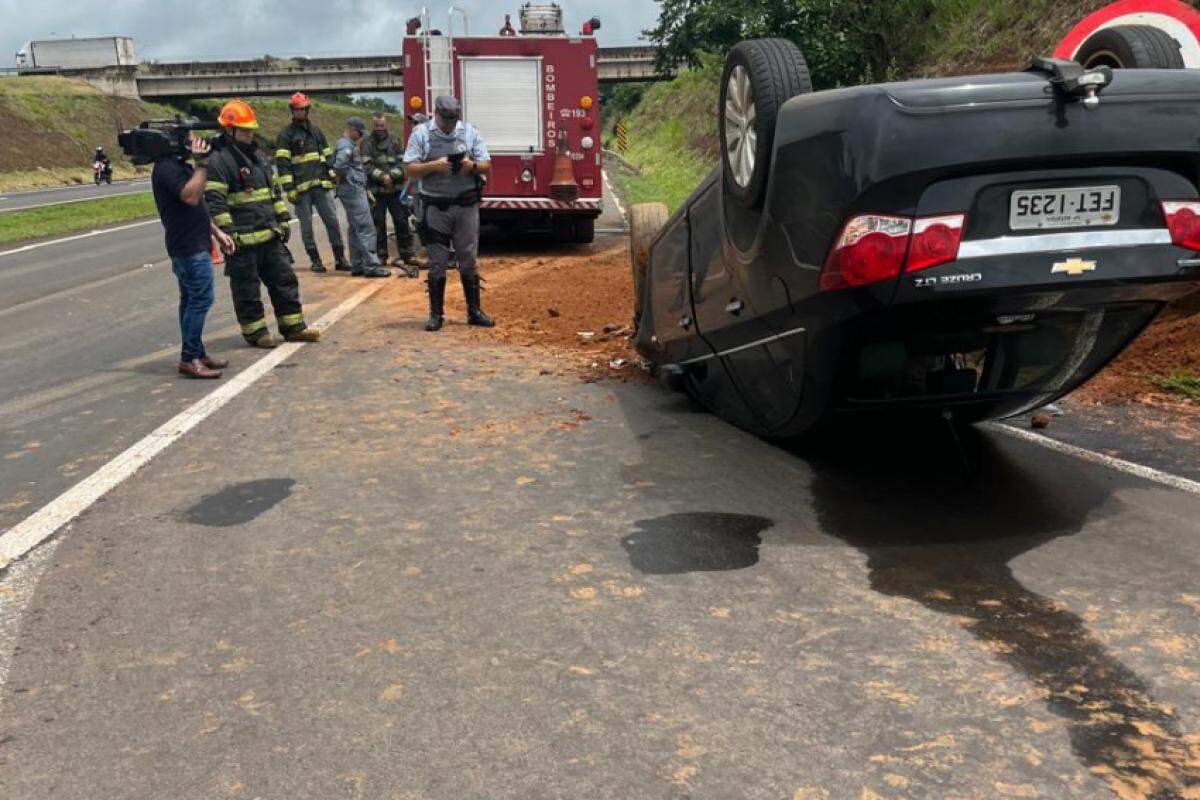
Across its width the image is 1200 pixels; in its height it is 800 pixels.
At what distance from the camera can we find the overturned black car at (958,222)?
3496 millimetres

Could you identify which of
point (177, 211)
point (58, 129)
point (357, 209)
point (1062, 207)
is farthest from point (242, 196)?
point (58, 129)

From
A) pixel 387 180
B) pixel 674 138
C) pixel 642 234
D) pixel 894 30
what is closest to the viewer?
pixel 642 234

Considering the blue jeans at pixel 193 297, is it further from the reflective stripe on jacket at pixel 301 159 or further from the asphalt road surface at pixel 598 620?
the reflective stripe on jacket at pixel 301 159

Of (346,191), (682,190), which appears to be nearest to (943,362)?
(346,191)

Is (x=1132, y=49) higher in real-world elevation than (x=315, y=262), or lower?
higher

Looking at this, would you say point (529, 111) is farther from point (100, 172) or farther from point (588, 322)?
point (100, 172)

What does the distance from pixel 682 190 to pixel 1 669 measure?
2361 centimetres

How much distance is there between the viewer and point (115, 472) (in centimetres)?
512

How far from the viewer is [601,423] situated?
5.90 m

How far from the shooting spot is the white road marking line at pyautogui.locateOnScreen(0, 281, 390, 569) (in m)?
4.25

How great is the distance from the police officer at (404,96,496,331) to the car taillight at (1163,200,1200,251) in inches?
242

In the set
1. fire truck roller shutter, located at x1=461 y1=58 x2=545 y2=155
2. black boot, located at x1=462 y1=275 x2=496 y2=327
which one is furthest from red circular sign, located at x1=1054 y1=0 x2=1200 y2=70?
fire truck roller shutter, located at x1=461 y1=58 x2=545 y2=155

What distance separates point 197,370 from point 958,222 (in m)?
5.39

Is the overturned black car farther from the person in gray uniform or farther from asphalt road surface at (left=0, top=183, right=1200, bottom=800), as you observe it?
the person in gray uniform
